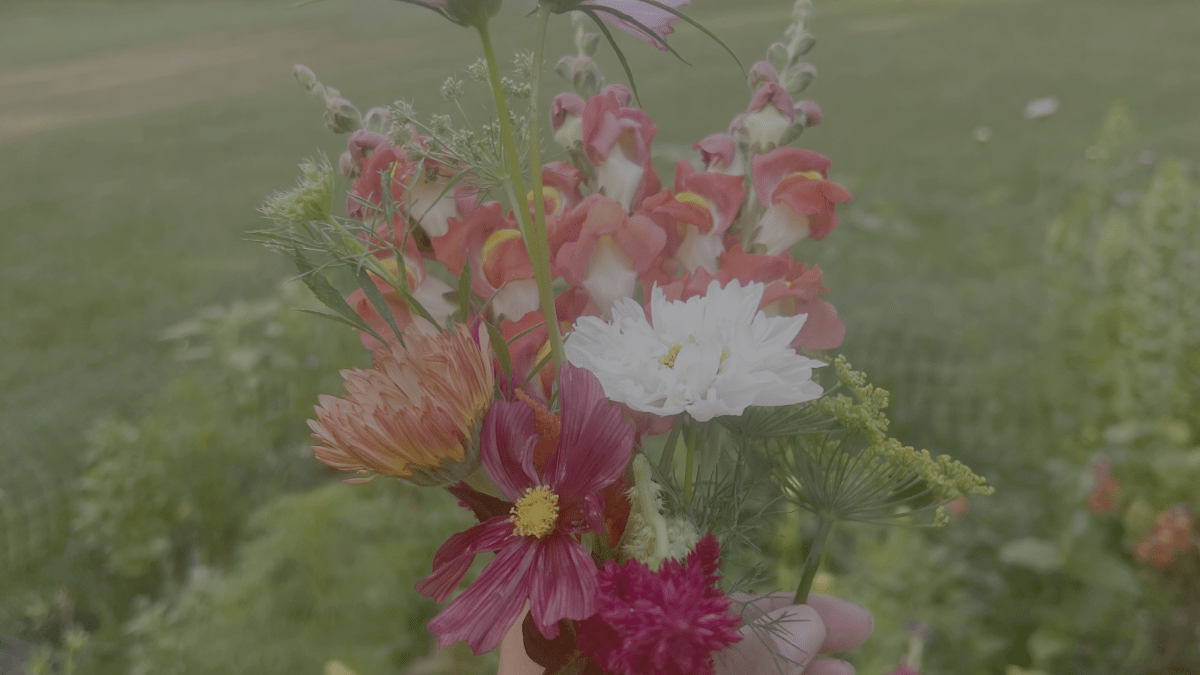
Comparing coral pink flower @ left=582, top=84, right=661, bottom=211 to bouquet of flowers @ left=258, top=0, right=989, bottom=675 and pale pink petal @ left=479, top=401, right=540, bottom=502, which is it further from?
pale pink petal @ left=479, top=401, right=540, bottom=502

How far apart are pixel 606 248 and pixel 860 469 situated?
0.21 m

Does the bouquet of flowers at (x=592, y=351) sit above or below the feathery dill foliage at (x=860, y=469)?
above

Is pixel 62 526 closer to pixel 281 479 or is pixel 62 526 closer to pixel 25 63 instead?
pixel 281 479

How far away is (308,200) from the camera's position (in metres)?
0.46

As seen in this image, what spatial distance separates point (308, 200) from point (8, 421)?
1.82m

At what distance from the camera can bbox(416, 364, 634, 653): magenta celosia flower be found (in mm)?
424

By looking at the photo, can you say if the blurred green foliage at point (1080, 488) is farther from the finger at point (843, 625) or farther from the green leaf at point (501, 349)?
the green leaf at point (501, 349)

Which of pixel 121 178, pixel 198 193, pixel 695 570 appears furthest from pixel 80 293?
pixel 695 570

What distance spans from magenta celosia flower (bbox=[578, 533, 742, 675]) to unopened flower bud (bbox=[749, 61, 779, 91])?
29 centimetres

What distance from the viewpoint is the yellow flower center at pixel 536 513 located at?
0.44 metres

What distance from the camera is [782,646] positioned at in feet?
1.69

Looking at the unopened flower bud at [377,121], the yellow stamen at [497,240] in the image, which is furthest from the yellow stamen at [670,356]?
the unopened flower bud at [377,121]

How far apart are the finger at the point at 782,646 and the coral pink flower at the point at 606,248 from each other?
0.67 ft

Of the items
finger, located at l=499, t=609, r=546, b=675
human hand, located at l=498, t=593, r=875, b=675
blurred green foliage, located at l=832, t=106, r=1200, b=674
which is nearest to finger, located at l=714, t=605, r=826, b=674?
human hand, located at l=498, t=593, r=875, b=675
